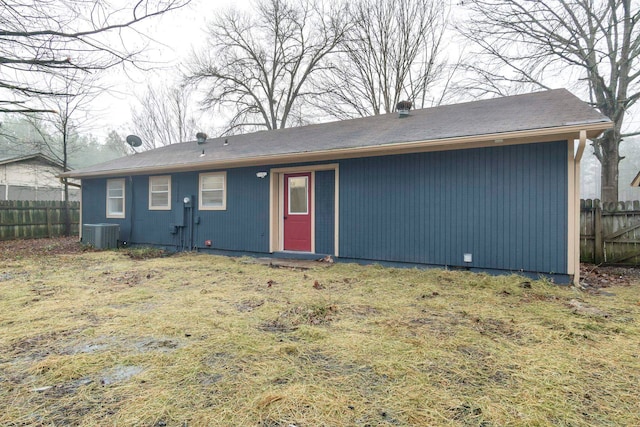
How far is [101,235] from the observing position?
9.62m

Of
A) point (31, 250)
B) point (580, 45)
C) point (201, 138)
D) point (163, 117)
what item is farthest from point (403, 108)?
point (163, 117)

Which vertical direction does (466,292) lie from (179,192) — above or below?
below

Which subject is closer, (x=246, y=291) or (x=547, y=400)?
(x=547, y=400)

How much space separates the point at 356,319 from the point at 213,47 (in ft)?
56.8

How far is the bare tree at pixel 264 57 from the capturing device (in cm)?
1630

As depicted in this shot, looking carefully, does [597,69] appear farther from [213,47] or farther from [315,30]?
[213,47]

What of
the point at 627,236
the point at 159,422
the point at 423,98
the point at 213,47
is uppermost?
the point at 213,47

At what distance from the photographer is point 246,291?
476 cm

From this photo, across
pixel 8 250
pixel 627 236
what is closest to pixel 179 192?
pixel 8 250

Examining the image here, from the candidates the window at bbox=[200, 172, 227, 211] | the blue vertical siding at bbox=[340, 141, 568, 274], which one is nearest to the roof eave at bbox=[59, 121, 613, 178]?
the blue vertical siding at bbox=[340, 141, 568, 274]

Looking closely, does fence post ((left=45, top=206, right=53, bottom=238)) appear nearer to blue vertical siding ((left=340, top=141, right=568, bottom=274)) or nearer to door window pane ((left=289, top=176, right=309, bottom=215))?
door window pane ((left=289, top=176, right=309, bottom=215))

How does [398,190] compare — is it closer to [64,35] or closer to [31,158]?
[64,35]

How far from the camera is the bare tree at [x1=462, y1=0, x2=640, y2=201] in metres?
8.99

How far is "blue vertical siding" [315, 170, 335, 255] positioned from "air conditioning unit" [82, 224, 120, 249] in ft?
21.3
